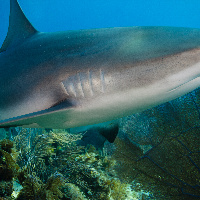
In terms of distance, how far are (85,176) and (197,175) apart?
1.85m

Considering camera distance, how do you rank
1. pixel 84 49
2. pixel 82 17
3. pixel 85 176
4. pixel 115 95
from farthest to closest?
pixel 82 17
pixel 85 176
pixel 84 49
pixel 115 95

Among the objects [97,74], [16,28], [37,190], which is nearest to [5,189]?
[37,190]

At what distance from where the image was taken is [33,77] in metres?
1.73

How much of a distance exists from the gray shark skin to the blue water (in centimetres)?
11859

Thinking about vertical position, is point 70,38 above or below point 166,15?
below

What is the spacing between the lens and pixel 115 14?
128 metres

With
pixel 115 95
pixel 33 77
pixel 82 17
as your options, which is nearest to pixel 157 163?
pixel 115 95

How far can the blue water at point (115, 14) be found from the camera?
112 meters

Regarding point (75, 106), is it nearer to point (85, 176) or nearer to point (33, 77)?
point (33, 77)

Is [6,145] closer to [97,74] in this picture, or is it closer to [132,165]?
[97,74]

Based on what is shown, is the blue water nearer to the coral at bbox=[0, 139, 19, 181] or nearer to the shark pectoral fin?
the coral at bbox=[0, 139, 19, 181]

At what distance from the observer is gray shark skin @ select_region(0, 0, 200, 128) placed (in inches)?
55.9

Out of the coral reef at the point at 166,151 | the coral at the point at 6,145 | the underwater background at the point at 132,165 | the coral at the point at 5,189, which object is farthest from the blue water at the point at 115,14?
the coral at the point at 5,189

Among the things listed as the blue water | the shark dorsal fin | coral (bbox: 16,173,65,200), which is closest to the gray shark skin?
the shark dorsal fin
